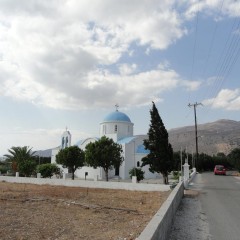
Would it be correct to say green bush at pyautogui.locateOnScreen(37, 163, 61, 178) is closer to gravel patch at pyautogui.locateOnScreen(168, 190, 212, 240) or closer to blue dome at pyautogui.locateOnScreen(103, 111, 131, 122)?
blue dome at pyautogui.locateOnScreen(103, 111, 131, 122)

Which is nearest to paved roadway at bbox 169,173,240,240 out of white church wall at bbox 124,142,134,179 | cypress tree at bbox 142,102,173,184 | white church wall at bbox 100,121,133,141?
cypress tree at bbox 142,102,173,184

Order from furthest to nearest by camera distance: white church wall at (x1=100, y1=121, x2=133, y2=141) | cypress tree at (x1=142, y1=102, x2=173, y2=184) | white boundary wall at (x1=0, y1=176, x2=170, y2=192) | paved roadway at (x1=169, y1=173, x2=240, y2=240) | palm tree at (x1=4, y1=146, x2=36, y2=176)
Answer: white church wall at (x1=100, y1=121, x2=133, y2=141), palm tree at (x1=4, y1=146, x2=36, y2=176), cypress tree at (x1=142, y1=102, x2=173, y2=184), white boundary wall at (x1=0, y1=176, x2=170, y2=192), paved roadway at (x1=169, y1=173, x2=240, y2=240)

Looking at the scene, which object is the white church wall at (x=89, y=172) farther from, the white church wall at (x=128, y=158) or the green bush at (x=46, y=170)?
the green bush at (x=46, y=170)

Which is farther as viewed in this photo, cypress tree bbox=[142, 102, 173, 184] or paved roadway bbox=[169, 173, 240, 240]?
cypress tree bbox=[142, 102, 173, 184]

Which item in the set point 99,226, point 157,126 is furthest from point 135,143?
point 99,226

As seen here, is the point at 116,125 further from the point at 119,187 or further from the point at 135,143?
the point at 119,187

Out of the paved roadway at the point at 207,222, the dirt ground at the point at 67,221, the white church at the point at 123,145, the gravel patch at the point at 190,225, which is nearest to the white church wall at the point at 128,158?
the white church at the point at 123,145

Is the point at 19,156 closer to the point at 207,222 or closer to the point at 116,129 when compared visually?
the point at 116,129

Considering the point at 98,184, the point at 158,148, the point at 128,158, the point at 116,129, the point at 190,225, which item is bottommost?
the point at 190,225

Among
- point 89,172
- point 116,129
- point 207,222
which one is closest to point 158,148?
point 207,222

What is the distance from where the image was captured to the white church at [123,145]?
58.4m

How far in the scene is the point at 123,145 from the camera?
5825 cm

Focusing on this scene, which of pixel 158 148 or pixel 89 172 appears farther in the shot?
pixel 89 172

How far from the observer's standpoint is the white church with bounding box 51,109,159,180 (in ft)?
192
